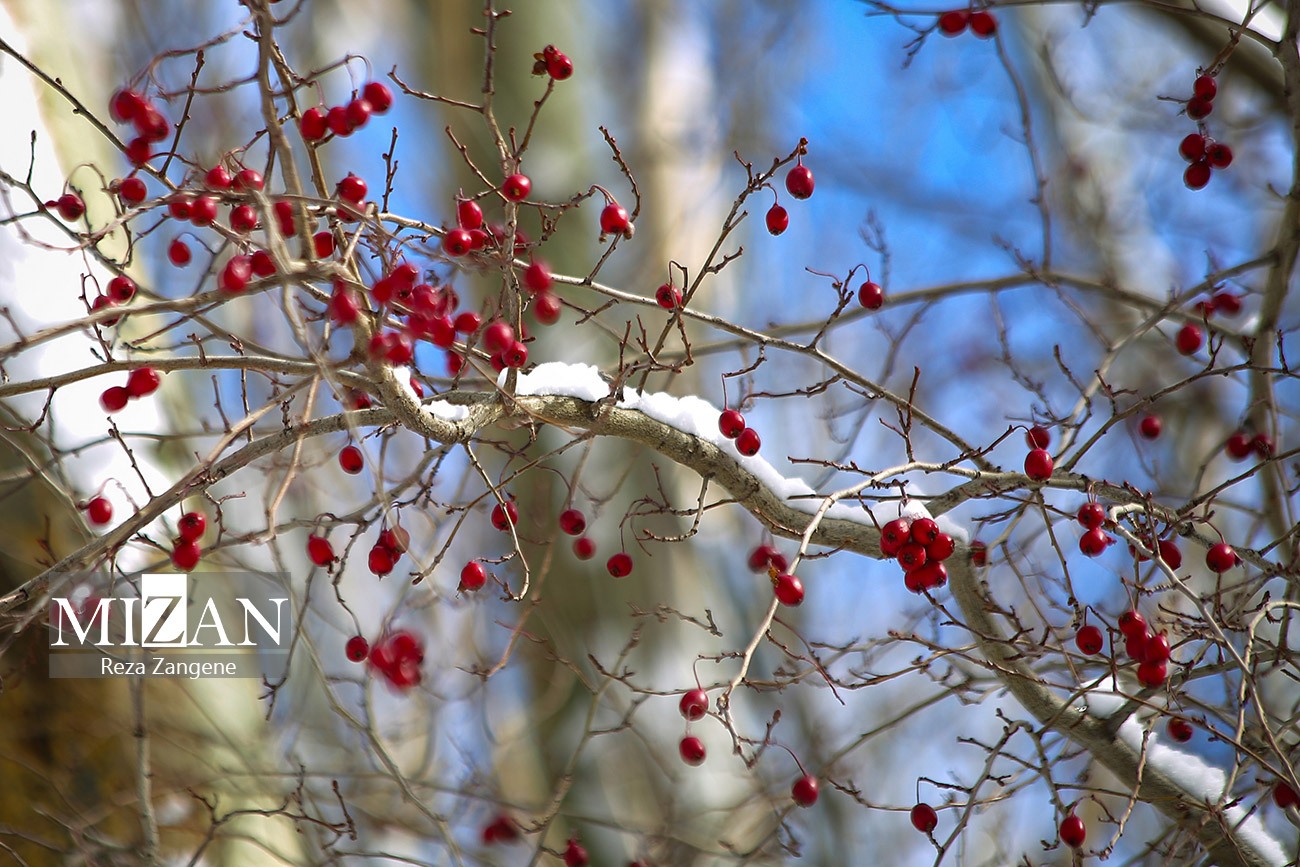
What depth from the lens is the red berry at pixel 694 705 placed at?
1802 millimetres

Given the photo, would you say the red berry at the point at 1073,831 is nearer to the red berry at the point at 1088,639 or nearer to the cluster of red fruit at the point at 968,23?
the red berry at the point at 1088,639

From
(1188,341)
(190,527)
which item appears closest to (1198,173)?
(1188,341)

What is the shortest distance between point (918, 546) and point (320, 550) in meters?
1.13

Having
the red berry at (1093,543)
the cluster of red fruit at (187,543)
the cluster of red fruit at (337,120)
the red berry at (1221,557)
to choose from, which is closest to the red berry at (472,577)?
the cluster of red fruit at (187,543)

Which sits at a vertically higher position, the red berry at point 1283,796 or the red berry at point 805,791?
the red berry at point 805,791

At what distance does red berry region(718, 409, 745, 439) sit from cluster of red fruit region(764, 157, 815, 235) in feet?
1.28

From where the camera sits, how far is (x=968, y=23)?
261 cm

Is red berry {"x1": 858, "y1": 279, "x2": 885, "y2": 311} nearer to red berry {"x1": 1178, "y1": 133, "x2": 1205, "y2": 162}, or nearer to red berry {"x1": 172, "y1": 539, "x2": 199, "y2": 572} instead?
red berry {"x1": 1178, "y1": 133, "x2": 1205, "y2": 162}

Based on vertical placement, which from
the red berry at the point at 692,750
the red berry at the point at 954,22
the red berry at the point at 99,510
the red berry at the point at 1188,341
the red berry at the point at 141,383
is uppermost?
the red berry at the point at 954,22

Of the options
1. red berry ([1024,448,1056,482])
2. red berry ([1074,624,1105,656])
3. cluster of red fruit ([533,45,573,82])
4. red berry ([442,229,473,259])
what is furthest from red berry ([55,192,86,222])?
red berry ([1074,624,1105,656])

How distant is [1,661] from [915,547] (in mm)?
3072

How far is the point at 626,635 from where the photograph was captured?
15.5ft

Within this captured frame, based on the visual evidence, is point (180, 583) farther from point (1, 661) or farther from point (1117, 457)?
point (1117, 457)

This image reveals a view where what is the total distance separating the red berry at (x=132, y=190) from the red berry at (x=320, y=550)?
0.75 metres
